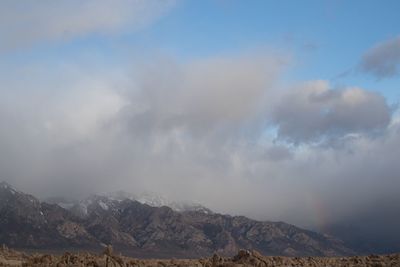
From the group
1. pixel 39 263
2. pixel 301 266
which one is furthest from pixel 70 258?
pixel 301 266

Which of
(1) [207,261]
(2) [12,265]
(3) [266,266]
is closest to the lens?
(2) [12,265]

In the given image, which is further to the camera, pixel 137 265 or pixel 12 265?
pixel 137 265

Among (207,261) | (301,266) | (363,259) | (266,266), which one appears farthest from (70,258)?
(363,259)

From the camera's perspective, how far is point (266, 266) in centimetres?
8362

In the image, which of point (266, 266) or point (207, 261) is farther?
point (207, 261)

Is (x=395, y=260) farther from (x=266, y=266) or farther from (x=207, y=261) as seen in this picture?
(x=207, y=261)

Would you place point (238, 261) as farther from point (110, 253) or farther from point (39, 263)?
point (39, 263)

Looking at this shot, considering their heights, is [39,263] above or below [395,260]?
below

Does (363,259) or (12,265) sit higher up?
(363,259)

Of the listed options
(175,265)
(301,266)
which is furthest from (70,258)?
(301,266)

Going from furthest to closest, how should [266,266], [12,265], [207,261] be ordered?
[207,261], [266,266], [12,265]

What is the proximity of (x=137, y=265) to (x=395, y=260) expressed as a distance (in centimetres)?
3778

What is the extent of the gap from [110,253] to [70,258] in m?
6.63

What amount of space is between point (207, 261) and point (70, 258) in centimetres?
2115
